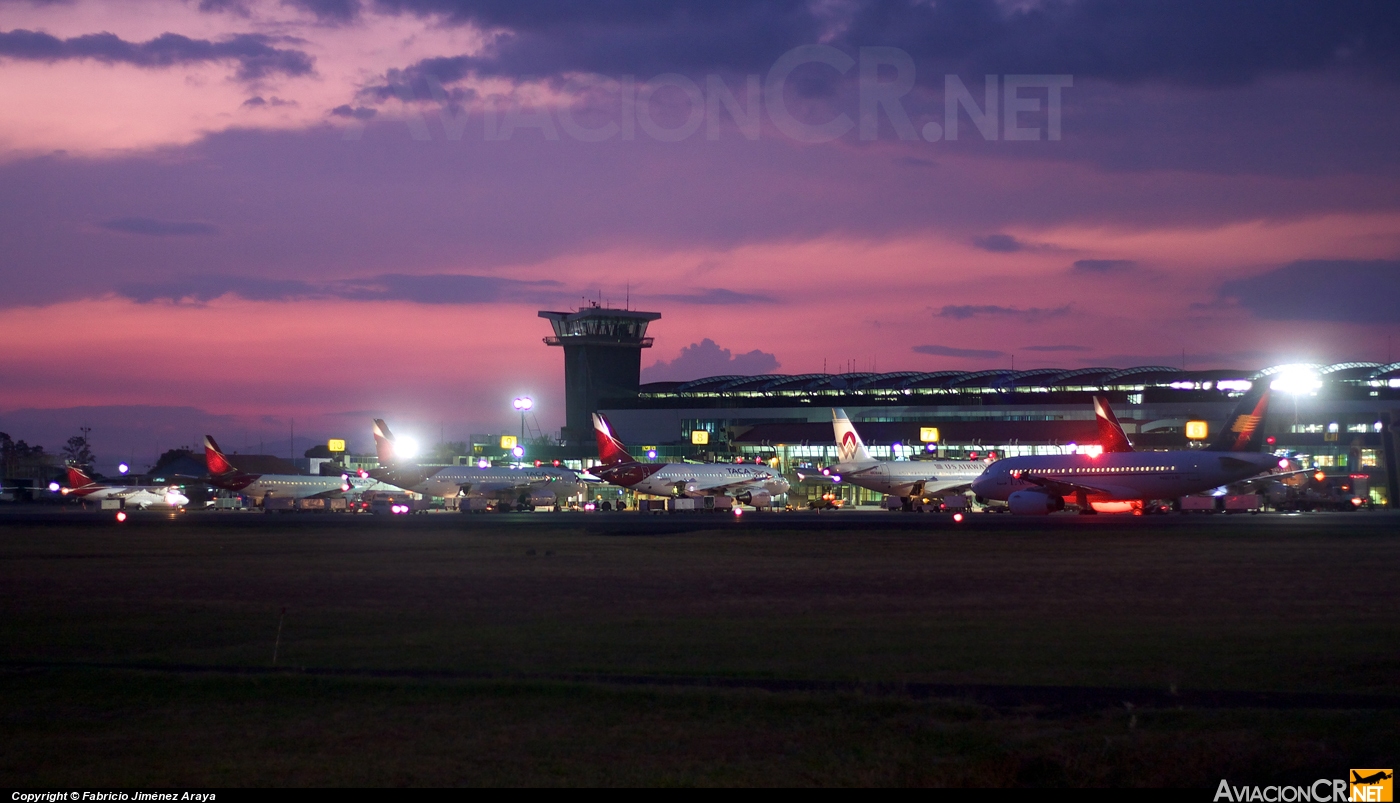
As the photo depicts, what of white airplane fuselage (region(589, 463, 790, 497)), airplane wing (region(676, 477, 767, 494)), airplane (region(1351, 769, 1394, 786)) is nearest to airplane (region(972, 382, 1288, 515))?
airplane wing (region(676, 477, 767, 494))

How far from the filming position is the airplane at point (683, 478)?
103375 millimetres

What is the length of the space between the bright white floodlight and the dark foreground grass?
131 metres

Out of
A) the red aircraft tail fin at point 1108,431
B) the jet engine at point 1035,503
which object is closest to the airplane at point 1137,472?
the jet engine at point 1035,503

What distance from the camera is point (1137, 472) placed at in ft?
250

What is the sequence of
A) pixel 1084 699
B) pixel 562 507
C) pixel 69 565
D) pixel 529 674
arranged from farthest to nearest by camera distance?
pixel 562 507 → pixel 69 565 → pixel 529 674 → pixel 1084 699

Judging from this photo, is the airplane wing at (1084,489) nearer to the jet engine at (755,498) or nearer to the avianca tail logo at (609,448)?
the jet engine at (755,498)

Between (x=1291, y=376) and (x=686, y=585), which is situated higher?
(x=1291, y=376)

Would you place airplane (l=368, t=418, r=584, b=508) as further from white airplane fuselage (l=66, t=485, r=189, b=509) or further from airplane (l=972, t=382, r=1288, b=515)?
airplane (l=972, t=382, r=1288, b=515)

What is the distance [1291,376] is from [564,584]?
12709 cm

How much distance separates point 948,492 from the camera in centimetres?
9700

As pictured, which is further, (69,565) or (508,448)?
(508,448)

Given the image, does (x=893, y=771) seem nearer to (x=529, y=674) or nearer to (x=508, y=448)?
(x=529, y=674)

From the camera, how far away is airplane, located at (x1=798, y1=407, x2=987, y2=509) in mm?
97188

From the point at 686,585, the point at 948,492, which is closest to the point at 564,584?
the point at 686,585
